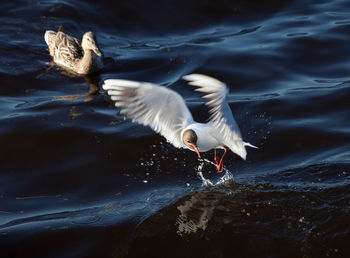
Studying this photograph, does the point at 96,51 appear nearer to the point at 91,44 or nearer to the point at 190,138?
the point at 91,44

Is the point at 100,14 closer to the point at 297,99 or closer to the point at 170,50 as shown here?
the point at 170,50

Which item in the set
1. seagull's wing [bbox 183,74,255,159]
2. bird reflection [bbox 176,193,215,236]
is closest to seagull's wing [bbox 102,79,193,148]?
seagull's wing [bbox 183,74,255,159]

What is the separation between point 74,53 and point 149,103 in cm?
521

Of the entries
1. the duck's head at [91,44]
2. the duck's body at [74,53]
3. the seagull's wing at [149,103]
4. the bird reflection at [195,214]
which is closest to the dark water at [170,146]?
the bird reflection at [195,214]

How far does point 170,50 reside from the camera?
10.7 meters

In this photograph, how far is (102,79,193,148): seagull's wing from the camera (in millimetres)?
5375

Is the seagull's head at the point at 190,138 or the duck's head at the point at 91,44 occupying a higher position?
the duck's head at the point at 91,44

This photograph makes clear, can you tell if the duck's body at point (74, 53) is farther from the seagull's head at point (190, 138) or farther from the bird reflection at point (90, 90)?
the seagull's head at point (190, 138)

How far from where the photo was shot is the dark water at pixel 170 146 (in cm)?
563

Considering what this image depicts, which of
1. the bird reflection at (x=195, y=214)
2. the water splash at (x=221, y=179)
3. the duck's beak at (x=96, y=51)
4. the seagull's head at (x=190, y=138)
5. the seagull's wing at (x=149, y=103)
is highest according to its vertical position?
the seagull's wing at (x=149, y=103)

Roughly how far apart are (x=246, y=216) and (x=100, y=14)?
7112 mm

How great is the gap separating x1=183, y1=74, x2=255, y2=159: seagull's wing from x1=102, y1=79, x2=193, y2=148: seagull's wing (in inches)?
11.4

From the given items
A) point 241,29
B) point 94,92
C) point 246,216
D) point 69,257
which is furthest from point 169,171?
point 241,29

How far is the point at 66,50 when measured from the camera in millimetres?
10344
